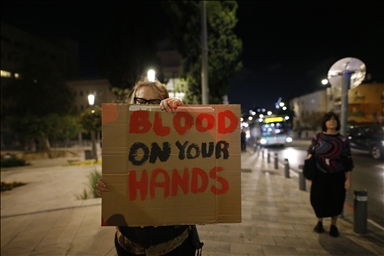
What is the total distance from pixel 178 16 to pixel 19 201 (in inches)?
445

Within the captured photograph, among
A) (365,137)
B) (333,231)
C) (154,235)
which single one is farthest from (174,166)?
(365,137)

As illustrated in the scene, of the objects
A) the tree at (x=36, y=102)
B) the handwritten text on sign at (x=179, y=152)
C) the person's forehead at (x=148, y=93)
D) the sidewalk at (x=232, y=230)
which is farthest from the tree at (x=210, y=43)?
the tree at (x=36, y=102)

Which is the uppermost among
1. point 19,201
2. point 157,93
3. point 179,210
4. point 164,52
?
point 164,52

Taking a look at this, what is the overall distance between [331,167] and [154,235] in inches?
127

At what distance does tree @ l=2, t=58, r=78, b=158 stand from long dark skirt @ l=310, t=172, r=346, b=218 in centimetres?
2447

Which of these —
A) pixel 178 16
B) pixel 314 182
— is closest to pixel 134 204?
pixel 314 182

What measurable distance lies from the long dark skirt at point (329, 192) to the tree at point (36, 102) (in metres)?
24.5

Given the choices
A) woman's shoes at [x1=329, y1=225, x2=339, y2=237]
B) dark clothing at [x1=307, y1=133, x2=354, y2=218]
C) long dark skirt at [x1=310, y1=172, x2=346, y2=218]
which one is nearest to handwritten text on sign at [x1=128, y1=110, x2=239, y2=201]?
dark clothing at [x1=307, y1=133, x2=354, y2=218]

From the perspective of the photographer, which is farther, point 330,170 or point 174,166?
point 330,170

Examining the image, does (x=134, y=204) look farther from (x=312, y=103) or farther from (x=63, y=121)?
(x=312, y=103)

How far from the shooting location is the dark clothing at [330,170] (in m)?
4.16

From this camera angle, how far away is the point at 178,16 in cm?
1490

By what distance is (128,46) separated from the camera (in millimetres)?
24328

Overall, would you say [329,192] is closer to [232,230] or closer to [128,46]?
[232,230]
